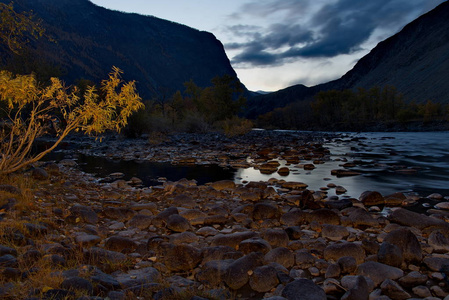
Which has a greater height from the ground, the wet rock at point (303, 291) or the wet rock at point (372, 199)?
the wet rock at point (303, 291)

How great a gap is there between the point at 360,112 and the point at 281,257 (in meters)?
101

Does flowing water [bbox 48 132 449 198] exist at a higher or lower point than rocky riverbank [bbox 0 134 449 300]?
lower

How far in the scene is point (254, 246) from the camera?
435 cm

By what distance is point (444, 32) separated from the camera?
146125mm

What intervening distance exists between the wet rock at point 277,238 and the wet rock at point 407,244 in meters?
1.60

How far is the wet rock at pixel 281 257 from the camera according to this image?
4057 mm

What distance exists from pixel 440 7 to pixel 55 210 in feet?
823

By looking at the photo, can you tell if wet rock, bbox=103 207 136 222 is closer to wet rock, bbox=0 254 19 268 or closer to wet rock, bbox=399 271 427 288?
wet rock, bbox=0 254 19 268

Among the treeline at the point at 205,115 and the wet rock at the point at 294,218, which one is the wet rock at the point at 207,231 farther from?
the treeline at the point at 205,115

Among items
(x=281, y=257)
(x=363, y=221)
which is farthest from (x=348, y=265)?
(x=363, y=221)

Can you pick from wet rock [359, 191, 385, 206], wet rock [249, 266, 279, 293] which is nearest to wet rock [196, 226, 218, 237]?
wet rock [249, 266, 279, 293]

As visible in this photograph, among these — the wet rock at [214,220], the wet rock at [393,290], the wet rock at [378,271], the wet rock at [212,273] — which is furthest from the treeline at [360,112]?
the wet rock at [212,273]

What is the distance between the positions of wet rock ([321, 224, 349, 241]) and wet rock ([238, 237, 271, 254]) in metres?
1.34

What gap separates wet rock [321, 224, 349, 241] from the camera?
5.05 meters
